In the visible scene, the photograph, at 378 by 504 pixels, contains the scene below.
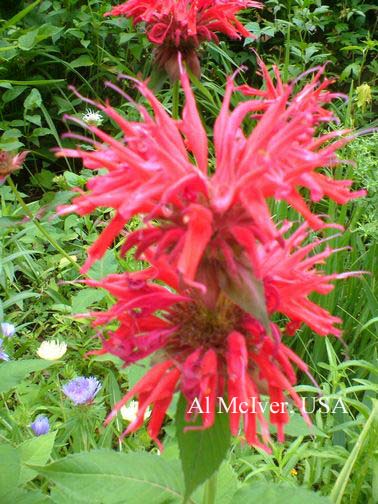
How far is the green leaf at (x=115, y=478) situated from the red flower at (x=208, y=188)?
0.29m

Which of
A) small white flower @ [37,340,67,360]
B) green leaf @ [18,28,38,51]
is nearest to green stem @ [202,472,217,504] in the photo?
small white flower @ [37,340,67,360]

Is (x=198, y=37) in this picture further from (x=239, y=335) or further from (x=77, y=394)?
(x=239, y=335)

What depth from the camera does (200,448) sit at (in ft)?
2.21

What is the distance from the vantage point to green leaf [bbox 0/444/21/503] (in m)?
0.89

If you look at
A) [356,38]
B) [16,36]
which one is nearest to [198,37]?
[16,36]

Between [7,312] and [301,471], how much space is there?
1.03m

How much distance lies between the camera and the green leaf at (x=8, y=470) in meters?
0.89

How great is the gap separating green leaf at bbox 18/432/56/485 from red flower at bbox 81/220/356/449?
1.15 feet

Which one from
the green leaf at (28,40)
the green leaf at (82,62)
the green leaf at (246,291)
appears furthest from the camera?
the green leaf at (82,62)

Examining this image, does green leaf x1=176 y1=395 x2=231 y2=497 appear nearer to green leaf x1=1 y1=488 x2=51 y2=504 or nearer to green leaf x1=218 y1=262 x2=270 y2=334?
green leaf x1=218 y1=262 x2=270 y2=334

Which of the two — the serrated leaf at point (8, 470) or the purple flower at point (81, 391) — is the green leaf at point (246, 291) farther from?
the purple flower at point (81, 391)

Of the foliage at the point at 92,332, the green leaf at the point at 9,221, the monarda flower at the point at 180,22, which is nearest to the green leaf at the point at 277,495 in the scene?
the foliage at the point at 92,332

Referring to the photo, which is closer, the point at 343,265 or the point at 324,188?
the point at 324,188

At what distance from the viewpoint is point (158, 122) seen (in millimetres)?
727
